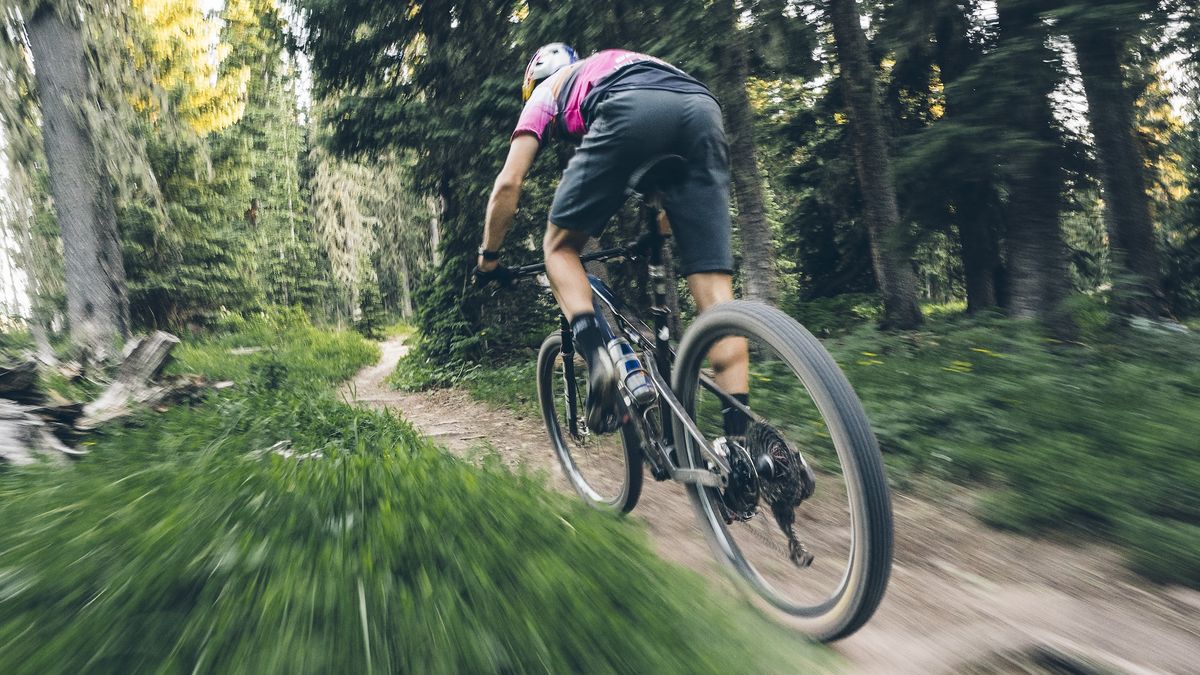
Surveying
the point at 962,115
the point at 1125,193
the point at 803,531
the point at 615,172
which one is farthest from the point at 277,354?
the point at 1125,193

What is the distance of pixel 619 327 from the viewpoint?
108 inches

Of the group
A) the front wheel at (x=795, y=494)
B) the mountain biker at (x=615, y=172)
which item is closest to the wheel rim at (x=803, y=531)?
the front wheel at (x=795, y=494)

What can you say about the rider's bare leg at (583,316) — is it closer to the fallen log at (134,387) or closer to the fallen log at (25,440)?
the fallen log at (25,440)

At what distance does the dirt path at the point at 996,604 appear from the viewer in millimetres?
1712

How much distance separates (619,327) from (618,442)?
0.75 meters

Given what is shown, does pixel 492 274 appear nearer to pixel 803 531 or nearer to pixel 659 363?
pixel 659 363

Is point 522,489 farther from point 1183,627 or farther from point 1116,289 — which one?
point 1116,289

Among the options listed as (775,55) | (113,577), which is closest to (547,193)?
(775,55)

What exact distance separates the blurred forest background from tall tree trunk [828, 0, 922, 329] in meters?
0.04

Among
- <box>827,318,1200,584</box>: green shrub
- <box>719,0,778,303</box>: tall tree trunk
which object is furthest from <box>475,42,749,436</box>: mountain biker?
<box>719,0,778,303</box>: tall tree trunk

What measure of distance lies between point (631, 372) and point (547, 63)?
1.38 m

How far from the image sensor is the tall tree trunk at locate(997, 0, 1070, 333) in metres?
3.99

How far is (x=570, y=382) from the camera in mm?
3400

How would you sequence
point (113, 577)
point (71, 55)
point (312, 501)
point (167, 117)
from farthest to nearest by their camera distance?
point (167, 117) → point (71, 55) → point (312, 501) → point (113, 577)
